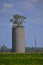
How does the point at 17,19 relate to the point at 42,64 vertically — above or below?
above

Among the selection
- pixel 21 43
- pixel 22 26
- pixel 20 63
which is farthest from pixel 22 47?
pixel 20 63

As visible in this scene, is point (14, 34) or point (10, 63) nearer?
point (10, 63)

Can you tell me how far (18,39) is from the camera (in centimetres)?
3491

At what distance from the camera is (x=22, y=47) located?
3456 centimetres

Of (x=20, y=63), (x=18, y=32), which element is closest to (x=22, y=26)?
(x=18, y=32)

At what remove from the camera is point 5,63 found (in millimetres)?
21266

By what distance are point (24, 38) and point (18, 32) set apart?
1222 millimetres

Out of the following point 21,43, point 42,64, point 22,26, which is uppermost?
point 22,26

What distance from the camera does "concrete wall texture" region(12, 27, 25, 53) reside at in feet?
112

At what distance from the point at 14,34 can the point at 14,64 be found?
14.4 metres

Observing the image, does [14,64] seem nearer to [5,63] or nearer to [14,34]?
[5,63]

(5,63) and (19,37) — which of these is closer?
(5,63)

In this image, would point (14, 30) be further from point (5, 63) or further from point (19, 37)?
point (5, 63)

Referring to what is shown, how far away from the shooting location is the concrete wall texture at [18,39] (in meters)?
34.2
